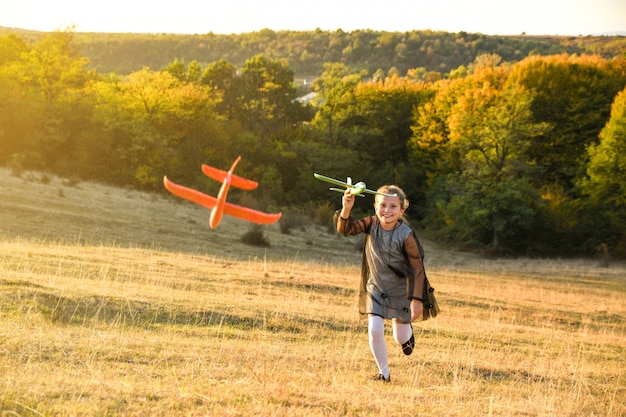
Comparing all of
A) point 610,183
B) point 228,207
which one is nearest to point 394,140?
point 610,183

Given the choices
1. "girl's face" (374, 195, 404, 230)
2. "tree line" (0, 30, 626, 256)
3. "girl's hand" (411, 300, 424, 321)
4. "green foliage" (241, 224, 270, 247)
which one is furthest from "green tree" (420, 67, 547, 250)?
"girl's face" (374, 195, 404, 230)

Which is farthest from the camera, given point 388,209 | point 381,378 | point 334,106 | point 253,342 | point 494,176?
point 334,106

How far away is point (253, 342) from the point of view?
12.6 meters

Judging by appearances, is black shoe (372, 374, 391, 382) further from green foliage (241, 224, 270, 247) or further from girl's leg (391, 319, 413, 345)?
green foliage (241, 224, 270, 247)

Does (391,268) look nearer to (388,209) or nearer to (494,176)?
(388,209)

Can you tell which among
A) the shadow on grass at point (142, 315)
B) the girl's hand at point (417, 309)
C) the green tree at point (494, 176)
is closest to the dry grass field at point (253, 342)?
the shadow on grass at point (142, 315)

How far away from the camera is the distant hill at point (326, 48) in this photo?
6324 inches

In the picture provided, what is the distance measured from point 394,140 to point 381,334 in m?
71.3

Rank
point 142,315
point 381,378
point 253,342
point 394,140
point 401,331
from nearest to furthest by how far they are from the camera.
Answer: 1. point 401,331
2. point 381,378
3. point 253,342
4. point 142,315
5. point 394,140

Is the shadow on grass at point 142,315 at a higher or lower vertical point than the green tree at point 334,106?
lower

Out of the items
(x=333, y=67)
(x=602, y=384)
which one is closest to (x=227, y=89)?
(x=333, y=67)

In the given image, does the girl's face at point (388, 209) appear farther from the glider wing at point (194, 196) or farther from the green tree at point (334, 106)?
the green tree at point (334, 106)

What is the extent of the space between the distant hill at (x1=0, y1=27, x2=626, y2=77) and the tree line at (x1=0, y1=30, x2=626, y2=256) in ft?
260

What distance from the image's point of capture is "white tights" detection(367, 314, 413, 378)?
9266mm
